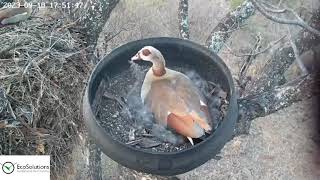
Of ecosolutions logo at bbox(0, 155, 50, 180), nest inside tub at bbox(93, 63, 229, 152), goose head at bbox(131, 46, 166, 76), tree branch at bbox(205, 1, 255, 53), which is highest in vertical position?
tree branch at bbox(205, 1, 255, 53)

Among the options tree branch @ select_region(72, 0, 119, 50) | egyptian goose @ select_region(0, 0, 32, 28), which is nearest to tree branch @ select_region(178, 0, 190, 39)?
tree branch @ select_region(72, 0, 119, 50)

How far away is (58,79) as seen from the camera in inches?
54.1

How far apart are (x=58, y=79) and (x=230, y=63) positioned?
1.36 ft

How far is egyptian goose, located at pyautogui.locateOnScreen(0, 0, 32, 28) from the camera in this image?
A: 139 cm

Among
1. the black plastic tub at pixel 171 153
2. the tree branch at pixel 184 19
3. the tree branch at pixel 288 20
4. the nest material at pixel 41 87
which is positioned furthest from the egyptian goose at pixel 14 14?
the tree branch at pixel 288 20

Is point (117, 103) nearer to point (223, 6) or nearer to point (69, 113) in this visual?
point (69, 113)

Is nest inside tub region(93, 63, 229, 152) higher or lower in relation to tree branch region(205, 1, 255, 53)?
lower

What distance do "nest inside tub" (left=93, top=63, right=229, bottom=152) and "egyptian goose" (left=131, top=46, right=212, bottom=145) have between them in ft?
0.06

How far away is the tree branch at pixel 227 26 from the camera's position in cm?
139

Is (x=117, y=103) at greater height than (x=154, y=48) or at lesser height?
lesser

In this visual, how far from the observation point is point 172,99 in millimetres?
1292

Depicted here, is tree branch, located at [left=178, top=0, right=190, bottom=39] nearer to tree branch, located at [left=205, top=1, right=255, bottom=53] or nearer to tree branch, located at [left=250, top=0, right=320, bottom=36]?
tree branch, located at [left=205, top=1, right=255, bottom=53]

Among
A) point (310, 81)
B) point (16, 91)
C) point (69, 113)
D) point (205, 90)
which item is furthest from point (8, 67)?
point (310, 81)

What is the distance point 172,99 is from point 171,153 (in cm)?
15
